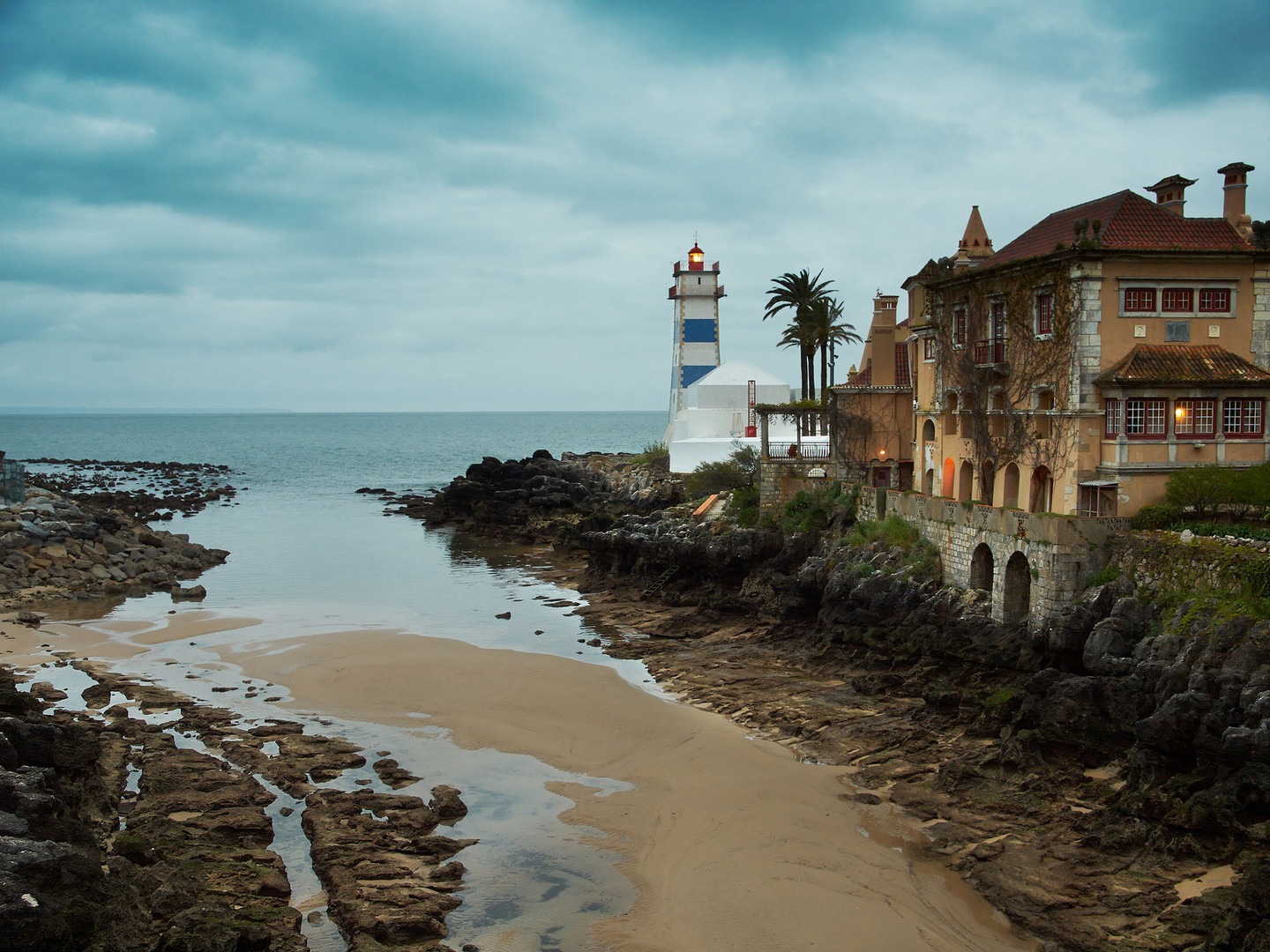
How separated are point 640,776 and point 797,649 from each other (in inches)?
375

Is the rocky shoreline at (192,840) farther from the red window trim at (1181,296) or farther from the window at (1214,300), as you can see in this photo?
the window at (1214,300)

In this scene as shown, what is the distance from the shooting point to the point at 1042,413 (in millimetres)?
25688

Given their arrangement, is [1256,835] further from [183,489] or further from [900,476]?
[183,489]

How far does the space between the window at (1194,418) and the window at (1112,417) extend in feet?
5.10

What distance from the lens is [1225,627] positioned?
1792cm

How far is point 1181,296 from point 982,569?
326 inches

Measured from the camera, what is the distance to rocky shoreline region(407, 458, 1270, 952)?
14.6m

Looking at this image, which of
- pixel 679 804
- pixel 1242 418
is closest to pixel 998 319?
pixel 1242 418

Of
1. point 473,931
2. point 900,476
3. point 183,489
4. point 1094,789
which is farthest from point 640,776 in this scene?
point 183,489

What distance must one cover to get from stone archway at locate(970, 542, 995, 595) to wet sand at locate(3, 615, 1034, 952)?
311 inches

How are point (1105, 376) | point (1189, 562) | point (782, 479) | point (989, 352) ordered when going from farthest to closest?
point (782, 479) → point (989, 352) → point (1105, 376) → point (1189, 562)

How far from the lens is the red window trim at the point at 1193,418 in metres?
24.4

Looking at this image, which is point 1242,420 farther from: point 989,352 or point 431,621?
point 431,621

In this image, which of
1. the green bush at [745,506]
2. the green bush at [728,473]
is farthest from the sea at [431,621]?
the green bush at [728,473]
